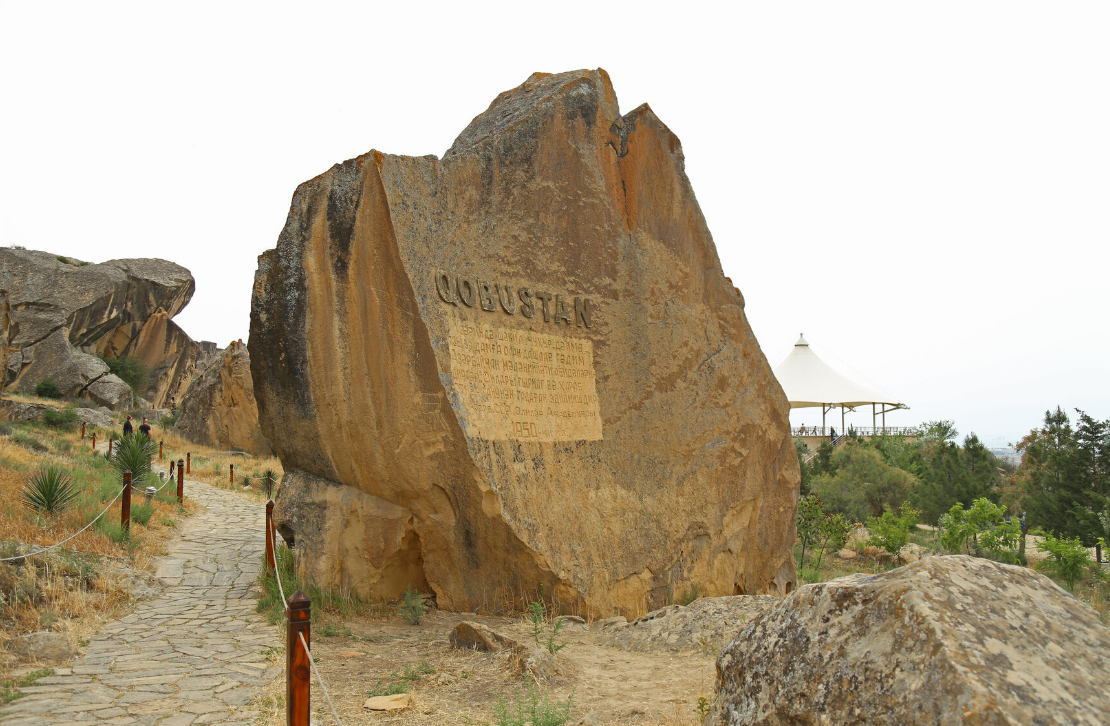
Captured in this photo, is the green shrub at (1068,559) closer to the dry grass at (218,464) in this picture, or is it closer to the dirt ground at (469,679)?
the dirt ground at (469,679)

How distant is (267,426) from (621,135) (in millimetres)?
5074

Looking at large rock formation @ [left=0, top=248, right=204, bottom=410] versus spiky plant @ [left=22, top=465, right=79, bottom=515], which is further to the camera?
large rock formation @ [left=0, top=248, right=204, bottom=410]

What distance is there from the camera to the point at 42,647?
5.07m

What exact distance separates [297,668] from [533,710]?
4.17ft

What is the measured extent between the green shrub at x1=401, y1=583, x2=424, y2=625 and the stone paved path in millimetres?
1145

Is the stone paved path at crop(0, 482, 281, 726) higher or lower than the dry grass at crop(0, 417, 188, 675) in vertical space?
lower

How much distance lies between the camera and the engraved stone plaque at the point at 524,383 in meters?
6.87

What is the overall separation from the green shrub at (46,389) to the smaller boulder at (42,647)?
28.1 metres

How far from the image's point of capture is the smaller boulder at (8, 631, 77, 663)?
5004 millimetres

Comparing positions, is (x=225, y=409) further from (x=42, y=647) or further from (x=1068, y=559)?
(x=1068, y=559)

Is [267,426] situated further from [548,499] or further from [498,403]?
[548,499]

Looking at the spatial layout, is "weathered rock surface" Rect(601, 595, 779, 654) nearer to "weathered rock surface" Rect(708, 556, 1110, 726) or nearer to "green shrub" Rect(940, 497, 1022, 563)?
"weathered rock surface" Rect(708, 556, 1110, 726)

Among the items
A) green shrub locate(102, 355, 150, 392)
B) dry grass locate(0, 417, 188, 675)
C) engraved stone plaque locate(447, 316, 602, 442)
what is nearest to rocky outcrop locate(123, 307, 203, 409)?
green shrub locate(102, 355, 150, 392)

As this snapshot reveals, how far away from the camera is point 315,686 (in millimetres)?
4672
